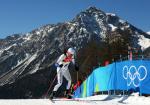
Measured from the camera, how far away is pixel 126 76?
1902cm

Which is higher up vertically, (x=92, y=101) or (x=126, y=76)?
(x=126, y=76)

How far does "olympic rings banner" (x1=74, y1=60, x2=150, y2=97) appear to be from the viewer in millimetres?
17344

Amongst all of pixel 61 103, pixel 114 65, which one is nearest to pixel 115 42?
pixel 114 65

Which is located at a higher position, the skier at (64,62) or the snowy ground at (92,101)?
the skier at (64,62)

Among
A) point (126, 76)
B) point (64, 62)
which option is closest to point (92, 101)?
point (64, 62)

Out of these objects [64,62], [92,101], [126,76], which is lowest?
[92,101]

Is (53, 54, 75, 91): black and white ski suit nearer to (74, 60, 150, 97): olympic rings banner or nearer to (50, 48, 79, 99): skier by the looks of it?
(50, 48, 79, 99): skier

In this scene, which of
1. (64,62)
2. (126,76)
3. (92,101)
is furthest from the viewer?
(126,76)

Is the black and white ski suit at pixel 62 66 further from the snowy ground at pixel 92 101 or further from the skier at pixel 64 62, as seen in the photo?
the snowy ground at pixel 92 101

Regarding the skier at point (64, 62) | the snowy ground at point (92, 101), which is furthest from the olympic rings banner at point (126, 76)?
the skier at point (64, 62)

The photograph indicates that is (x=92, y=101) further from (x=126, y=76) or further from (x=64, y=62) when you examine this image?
(x=126, y=76)

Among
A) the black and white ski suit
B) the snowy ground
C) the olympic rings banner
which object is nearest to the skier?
the black and white ski suit

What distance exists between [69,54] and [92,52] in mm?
88604

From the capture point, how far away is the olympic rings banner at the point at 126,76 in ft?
56.9
